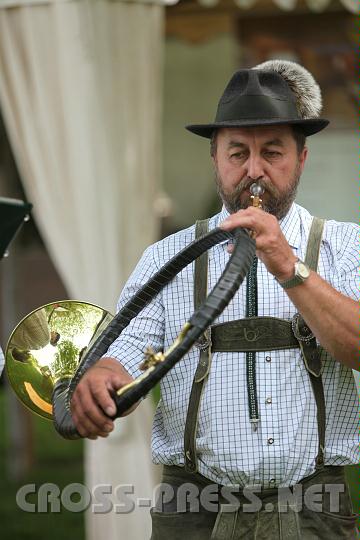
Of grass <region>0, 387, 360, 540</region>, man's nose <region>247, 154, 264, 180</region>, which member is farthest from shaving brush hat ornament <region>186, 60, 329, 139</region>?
grass <region>0, 387, 360, 540</region>

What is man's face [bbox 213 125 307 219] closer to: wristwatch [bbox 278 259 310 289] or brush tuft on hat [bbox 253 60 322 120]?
brush tuft on hat [bbox 253 60 322 120]

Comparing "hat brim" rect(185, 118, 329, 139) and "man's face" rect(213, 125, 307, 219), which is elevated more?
"hat brim" rect(185, 118, 329, 139)

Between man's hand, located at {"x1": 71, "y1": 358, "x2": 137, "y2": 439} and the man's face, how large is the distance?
24.9 inches

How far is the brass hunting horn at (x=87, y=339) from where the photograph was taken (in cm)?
234

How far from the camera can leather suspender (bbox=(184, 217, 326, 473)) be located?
2779 mm

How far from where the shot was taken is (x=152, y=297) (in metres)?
2.82

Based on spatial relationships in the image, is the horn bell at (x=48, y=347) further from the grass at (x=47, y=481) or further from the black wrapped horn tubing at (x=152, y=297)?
the grass at (x=47, y=481)

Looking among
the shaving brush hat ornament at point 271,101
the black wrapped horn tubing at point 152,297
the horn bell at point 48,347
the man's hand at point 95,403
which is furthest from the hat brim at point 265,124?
the man's hand at point 95,403

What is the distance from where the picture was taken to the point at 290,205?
2.89m

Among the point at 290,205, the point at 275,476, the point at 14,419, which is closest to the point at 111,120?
the point at 290,205

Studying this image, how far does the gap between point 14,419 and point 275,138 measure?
19.5ft

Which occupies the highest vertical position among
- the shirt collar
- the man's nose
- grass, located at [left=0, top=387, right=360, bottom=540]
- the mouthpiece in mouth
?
the man's nose

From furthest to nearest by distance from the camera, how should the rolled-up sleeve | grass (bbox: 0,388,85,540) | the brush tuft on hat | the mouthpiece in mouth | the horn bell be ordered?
grass (bbox: 0,388,85,540) < the horn bell < the brush tuft on hat < the rolled-up sleeve < the mouthpiece in mouth

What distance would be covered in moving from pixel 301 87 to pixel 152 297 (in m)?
0.79
